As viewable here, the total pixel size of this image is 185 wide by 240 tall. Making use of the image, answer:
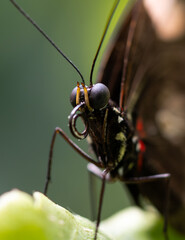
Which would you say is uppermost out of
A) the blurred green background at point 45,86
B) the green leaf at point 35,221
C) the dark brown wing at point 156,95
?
the blurred green background at point 45,86

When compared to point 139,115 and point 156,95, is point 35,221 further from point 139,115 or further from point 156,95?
point 156,95

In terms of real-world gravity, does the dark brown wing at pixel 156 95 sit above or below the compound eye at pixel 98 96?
above

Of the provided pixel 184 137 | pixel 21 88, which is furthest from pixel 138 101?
pixel 21 88

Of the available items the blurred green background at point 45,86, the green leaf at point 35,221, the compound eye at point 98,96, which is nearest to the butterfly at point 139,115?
the compound eye at point 98,96

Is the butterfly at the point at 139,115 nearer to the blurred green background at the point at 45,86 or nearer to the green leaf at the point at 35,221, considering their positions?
the green leaf at the point at 35,221

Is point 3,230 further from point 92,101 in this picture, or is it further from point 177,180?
point 177,180
